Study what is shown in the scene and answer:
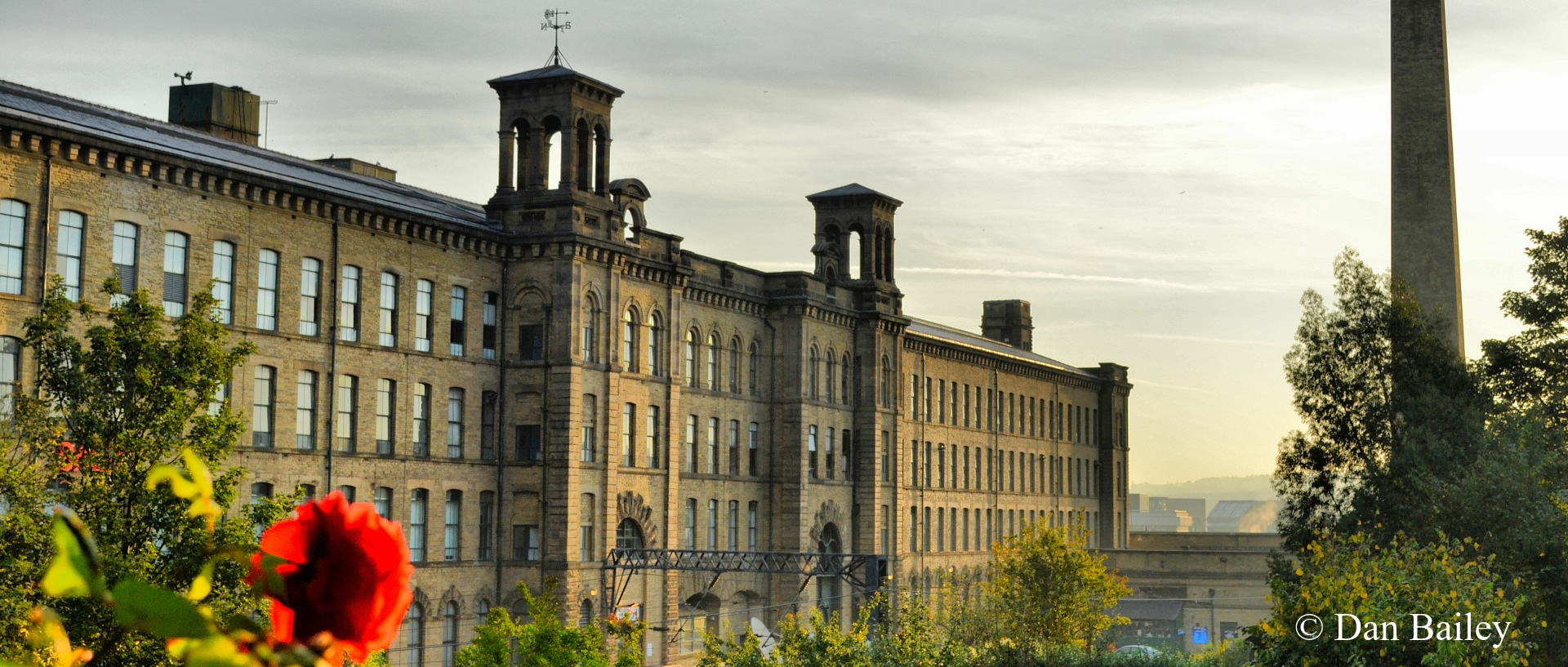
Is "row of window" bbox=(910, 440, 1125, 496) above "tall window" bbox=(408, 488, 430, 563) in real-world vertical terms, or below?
above

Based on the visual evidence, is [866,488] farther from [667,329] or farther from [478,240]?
[478,240]

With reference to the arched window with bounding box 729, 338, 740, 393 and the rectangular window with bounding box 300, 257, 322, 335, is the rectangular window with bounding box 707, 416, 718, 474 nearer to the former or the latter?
the arched window with bounding box 729, 338, 740, 393

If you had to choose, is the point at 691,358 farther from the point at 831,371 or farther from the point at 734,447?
the point at 831,371

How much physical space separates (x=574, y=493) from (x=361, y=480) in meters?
7.15

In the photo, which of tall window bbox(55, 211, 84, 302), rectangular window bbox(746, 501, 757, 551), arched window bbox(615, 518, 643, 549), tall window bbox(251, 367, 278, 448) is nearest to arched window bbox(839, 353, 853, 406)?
rectangular window bbox(746, 501, 757, 551)

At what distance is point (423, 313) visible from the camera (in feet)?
163

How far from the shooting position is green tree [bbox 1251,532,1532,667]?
94.4 feet

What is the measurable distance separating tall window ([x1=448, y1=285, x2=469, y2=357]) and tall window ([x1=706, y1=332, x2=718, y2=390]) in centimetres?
1320

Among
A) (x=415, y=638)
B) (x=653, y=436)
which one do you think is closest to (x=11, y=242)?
(x=415, y=638)

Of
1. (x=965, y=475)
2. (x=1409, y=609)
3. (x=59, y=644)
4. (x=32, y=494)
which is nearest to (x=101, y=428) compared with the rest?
(x=32, y=494)

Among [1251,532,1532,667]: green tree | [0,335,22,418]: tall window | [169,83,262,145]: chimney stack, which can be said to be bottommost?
[1251,532,1532,667]: green tree

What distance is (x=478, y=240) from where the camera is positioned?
169ft

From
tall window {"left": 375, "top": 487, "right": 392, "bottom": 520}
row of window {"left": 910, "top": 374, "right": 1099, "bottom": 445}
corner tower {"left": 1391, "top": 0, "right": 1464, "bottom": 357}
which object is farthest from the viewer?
row of window {"left": 910, "top": 374, "right": 1099, "bottom": 445}

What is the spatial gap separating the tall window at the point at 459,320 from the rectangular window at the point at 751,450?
16993mm
